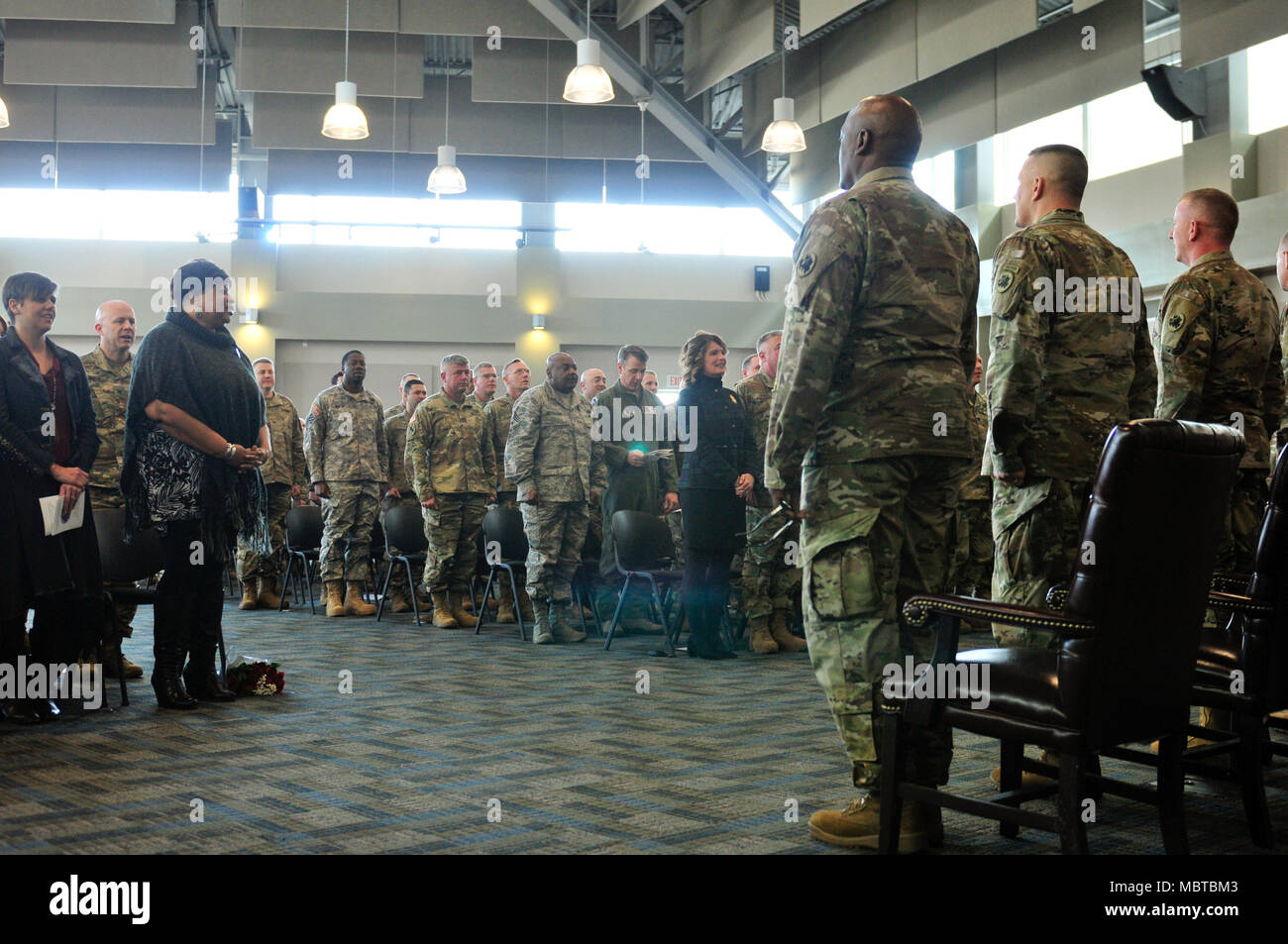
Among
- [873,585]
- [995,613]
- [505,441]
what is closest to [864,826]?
[873,585]

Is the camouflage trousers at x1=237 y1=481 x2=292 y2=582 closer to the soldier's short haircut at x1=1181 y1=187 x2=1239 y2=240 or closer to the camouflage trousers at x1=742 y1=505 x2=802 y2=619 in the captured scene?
the camouflage trousers at x1=742 y1=505 x2=802 y2=619

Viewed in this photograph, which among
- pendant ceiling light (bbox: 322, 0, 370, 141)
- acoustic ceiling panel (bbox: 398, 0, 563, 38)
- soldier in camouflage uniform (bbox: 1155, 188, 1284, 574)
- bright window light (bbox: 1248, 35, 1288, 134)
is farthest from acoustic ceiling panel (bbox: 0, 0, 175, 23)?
soldier in camouflage uniform (bbox: 1155, 188, 1284, 574)

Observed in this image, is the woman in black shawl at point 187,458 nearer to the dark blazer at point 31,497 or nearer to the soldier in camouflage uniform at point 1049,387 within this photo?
the dark blazer at point 31,497

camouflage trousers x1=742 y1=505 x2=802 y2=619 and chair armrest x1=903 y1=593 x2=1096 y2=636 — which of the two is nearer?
chair armrest x1=903 y1=593 x2=1096 y2=636

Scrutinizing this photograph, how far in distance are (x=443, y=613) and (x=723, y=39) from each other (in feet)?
20.0

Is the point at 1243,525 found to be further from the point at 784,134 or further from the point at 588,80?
the point at 784,134

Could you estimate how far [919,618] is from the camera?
7.76ft

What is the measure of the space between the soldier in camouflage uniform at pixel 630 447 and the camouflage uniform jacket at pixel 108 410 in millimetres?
2722

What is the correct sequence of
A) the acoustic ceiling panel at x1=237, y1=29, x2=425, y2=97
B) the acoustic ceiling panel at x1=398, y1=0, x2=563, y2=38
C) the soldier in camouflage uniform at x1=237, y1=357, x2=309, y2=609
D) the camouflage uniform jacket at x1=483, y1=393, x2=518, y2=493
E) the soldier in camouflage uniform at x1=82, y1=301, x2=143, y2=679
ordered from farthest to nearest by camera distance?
the acoustic ceiling panel at x1=237, y1=29, x2=425, y2=97 → the acoustic ceiling panel at x1=398, y1=0, x2=563, y2=38 → the soldier in camouflage uniform at x1=237, y1=357, x2=309, y2=609 → the camouflage uniform jacket at x1=483, y1=393, x2=518, y2=493 → the soldier in camouflage uniform at x1=82, y1=301, x2=143, y2=679

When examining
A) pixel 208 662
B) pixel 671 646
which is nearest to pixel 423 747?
pixel 208 662

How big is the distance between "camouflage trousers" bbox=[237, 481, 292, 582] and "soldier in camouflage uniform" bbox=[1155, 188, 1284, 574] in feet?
21.8

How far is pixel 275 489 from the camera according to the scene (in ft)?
29.5

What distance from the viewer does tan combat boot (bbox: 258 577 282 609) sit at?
29.1ft
